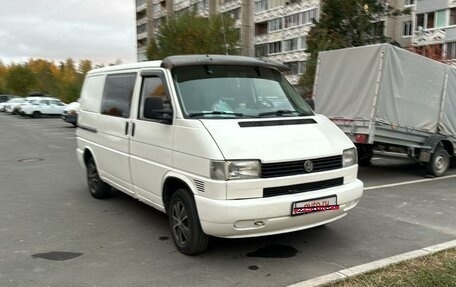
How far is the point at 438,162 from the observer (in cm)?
986

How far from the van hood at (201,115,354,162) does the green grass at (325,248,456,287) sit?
125cm

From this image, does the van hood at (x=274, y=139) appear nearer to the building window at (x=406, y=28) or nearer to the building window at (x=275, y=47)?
the building window at (x=406, y=28)

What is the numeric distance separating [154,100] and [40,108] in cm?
3498

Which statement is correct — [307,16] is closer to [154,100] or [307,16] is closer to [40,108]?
[40,108]

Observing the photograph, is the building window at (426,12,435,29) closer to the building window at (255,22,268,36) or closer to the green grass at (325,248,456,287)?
the building window at (255,22,268,36)

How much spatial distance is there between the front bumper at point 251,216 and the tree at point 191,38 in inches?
855

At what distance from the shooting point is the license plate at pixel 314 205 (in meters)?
4.38

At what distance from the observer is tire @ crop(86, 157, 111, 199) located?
7.34 m

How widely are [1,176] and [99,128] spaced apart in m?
4.44

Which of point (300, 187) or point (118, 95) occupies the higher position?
point (118, 95)

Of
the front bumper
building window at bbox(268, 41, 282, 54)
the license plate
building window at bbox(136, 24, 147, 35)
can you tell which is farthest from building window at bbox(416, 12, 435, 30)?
building window at bbox(136, 24, 147, 35)

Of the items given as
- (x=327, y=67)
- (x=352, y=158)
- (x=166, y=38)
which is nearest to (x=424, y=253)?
(x=352, y=158)

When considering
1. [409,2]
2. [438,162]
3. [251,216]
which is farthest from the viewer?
[409,2]

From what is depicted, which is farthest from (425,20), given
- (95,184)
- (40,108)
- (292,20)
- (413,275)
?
(413,275)
